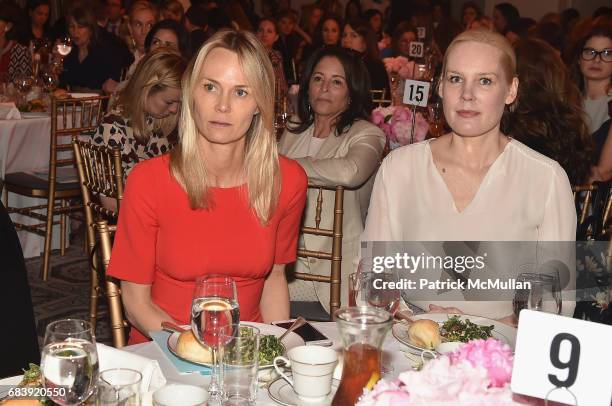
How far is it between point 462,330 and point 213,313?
2.00 ft

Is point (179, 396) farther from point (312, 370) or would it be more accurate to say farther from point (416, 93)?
point (416, 93)

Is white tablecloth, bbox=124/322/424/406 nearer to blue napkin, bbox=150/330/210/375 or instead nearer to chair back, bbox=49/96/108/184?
blue napkin, bbox=150/330/210/375

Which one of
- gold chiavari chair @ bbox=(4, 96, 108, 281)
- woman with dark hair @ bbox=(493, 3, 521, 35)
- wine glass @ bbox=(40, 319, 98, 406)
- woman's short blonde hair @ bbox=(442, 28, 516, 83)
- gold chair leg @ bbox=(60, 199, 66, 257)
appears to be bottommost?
gold chair leg @ bbox=(60, 199, 66, 257)

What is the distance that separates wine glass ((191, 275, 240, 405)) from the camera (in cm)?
170

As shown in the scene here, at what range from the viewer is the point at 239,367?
1.52 m

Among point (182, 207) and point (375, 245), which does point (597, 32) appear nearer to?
point (375, 245)

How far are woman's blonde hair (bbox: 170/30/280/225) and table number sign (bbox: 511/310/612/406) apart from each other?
1.29 m

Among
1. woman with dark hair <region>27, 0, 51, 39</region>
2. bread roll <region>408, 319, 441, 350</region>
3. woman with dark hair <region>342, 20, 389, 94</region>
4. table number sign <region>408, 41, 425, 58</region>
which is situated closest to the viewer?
bread roll <region>408, 319, 441, 350</region>

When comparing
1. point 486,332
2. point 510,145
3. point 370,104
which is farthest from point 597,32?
point 486,332

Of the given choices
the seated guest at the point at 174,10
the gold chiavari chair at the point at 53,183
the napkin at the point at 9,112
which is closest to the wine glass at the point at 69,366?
the gold chiavari chair at the point at 53,183

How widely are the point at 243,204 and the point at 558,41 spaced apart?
22.8 ft

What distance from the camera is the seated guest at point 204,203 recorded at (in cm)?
244

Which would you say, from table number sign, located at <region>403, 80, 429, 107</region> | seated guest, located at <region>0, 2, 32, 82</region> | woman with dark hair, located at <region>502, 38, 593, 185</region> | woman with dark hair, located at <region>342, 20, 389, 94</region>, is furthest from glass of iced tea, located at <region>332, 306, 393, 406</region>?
woman with dark hair, located at <region>342, 20, 389, 94</region>

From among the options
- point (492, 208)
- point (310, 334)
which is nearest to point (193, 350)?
point (310, 334)
